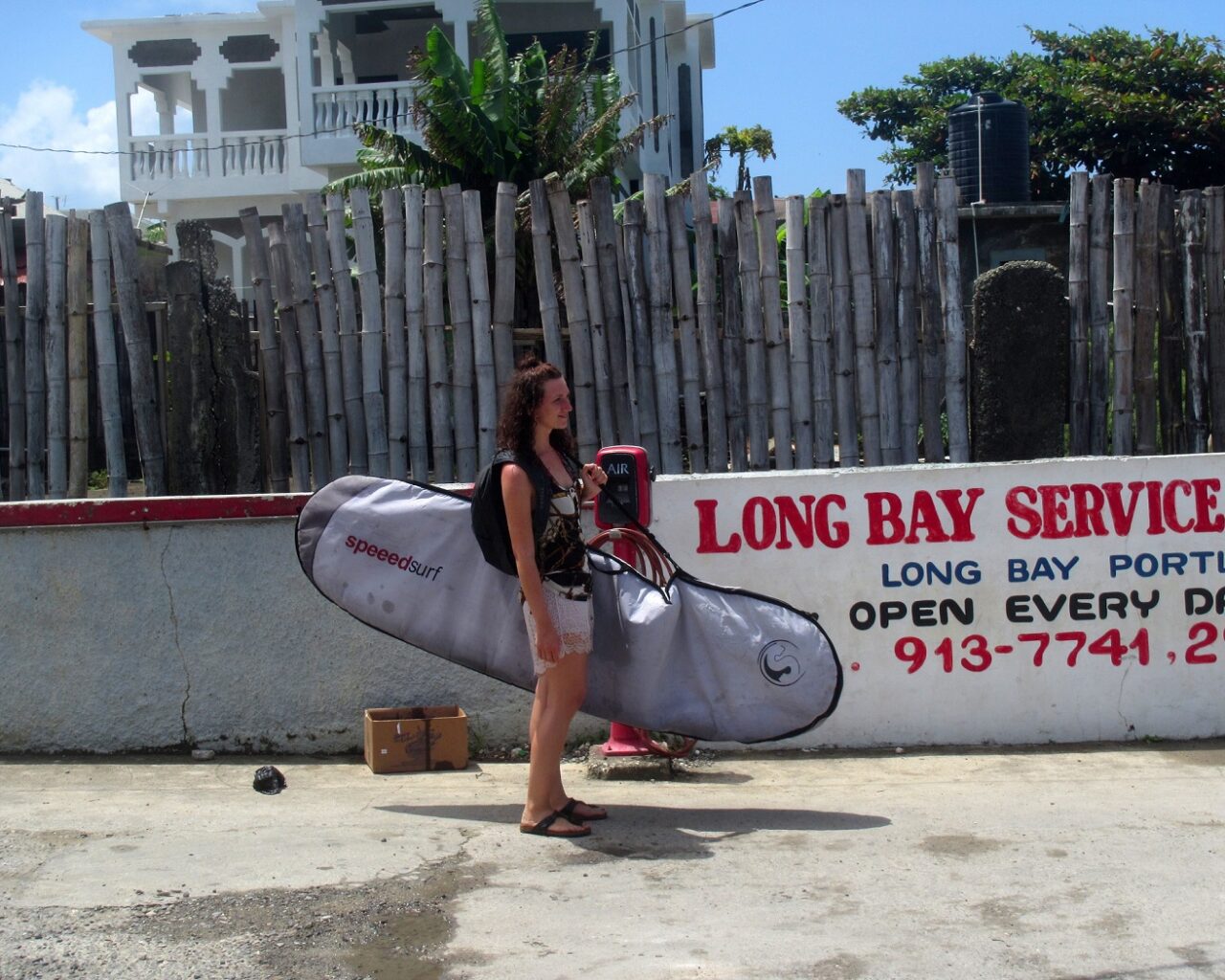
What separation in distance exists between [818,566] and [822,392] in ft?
3.56

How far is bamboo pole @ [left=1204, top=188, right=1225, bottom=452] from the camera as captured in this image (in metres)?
7.12

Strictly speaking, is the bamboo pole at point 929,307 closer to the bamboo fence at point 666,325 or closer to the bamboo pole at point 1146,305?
the bamboo fence at point 666,325

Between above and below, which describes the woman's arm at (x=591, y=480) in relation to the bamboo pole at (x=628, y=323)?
below

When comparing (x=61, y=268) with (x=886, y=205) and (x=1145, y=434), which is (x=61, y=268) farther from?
(x=1145, y=434)

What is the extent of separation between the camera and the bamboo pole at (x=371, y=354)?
7.01 m

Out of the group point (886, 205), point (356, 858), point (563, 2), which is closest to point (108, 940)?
point (356, 858)

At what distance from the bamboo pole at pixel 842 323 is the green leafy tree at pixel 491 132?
925cm

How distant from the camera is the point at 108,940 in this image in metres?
3.96

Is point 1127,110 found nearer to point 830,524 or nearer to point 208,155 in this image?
point 208,155

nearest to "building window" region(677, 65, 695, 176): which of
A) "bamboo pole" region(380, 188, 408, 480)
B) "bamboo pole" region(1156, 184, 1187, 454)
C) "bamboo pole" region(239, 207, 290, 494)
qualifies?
"bamboo pole" region(1156, 184, 1187, 454)

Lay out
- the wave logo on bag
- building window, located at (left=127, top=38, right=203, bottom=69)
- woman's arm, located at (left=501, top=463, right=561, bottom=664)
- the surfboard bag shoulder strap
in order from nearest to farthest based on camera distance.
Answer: woman's arm, located at (left=501, top=463, right=561, bottom=664) → the surfboard bag shoulder strap → the wave logo on bag → building window, located at (left=127, top=38, right=203, bottom=69)

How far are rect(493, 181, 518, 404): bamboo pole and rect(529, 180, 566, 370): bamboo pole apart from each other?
131mm

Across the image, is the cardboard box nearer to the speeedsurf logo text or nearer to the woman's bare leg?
the speeedsurf logo text

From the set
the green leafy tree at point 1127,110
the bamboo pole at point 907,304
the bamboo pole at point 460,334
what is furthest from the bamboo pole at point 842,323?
the green leafy tree at point 1127,110
